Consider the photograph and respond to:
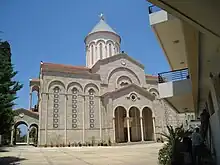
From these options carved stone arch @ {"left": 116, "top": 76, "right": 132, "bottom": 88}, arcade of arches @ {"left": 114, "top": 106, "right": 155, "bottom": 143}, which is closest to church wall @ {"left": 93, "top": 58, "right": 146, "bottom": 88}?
carved stone arch @ {"left": 116, "top": 76, "right": 132, "bottom": 88}

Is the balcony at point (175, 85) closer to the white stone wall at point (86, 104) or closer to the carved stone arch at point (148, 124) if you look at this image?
the white stone wall at point (86, 104)

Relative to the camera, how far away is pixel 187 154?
28.6 feet

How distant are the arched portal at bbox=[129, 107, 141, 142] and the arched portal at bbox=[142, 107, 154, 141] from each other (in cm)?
143

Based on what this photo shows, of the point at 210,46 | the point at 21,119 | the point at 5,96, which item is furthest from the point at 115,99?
the point at 210,46

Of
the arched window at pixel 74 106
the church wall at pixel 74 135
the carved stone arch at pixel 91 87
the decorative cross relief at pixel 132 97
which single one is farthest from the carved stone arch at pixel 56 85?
the decorative cross relief at pixel 132 97

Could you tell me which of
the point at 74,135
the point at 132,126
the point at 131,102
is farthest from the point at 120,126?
the point at 74,135

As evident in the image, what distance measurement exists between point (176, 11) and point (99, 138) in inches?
1148

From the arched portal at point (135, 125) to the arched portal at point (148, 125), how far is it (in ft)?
4.69

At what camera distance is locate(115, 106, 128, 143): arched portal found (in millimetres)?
33062

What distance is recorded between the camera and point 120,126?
3391 centimetres

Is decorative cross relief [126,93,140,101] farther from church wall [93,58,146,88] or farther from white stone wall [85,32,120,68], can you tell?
white stone wall [85,32,120,68]

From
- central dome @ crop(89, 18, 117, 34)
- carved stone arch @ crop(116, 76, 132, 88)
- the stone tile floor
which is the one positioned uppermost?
central dome @ crop(89, 18, 117, 34)

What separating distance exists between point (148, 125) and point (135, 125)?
9.50 ft

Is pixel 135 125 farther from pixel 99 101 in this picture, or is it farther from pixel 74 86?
pixel 74 86
